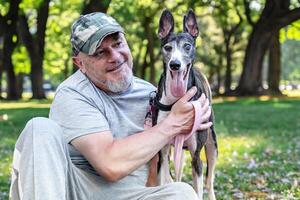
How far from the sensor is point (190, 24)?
4.11m

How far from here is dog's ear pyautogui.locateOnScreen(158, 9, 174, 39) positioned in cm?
405

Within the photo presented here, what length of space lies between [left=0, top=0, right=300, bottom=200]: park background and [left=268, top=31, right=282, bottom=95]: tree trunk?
56 mm

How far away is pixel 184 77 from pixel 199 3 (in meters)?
22.0

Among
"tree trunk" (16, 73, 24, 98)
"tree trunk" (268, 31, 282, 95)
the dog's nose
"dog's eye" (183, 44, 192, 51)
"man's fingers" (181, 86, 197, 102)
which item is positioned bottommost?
"tree trunk" (16, 73, 24, 98)

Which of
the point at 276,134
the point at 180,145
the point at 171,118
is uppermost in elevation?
the point at 171,118

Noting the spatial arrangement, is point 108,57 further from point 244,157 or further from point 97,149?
point 244,157

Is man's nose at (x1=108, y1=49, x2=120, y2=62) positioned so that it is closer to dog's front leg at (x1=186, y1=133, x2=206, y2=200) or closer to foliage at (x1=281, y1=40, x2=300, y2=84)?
dog's front leg at (x1=186, y1=133, x2=206, y2=200)

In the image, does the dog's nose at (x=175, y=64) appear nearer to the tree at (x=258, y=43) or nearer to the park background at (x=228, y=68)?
the park background at (x=228, y=68)

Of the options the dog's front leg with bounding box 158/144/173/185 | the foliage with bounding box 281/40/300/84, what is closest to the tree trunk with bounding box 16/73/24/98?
the foliage with bounding box 281/40/300/84

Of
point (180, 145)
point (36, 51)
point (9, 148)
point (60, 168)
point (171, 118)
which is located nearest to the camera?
point (60, 168)

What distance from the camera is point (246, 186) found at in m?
6.66

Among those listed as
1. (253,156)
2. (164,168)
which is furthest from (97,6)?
(164,168)

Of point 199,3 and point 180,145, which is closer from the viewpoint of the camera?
point 180,145

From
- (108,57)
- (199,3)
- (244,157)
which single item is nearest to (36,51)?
(199,3)
